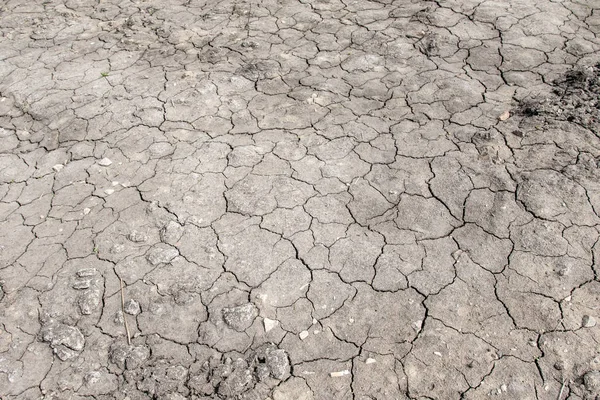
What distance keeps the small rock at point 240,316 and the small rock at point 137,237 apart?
833 millimetres

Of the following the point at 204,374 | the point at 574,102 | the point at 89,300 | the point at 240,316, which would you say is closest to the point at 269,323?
the point at 240,316

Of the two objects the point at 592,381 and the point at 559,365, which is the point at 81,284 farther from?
the point at 592,381

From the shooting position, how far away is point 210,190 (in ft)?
11.7

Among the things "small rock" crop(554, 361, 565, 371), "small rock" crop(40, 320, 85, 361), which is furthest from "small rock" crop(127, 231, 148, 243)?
"small rock" crop(554, 361, 565, 371)

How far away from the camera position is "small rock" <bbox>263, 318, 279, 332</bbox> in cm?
273

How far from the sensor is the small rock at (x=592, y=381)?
7.63 ft

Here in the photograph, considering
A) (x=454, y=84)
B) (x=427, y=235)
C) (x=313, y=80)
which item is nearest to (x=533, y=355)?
(x=427, y=235)

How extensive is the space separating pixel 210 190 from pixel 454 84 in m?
2.41

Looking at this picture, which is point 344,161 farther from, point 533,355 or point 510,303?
point 533,355

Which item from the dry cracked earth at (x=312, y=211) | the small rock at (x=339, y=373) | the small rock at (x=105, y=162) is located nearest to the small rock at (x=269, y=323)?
the dry cracked earth at (x=312, y=211)

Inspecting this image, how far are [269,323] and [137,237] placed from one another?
1.15 metres

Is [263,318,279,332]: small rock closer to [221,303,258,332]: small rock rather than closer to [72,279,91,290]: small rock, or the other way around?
[221,303,258,332]: small rock

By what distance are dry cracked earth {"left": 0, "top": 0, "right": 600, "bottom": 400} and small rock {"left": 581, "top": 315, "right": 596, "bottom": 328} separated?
11 mm

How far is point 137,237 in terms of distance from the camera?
128 inches
